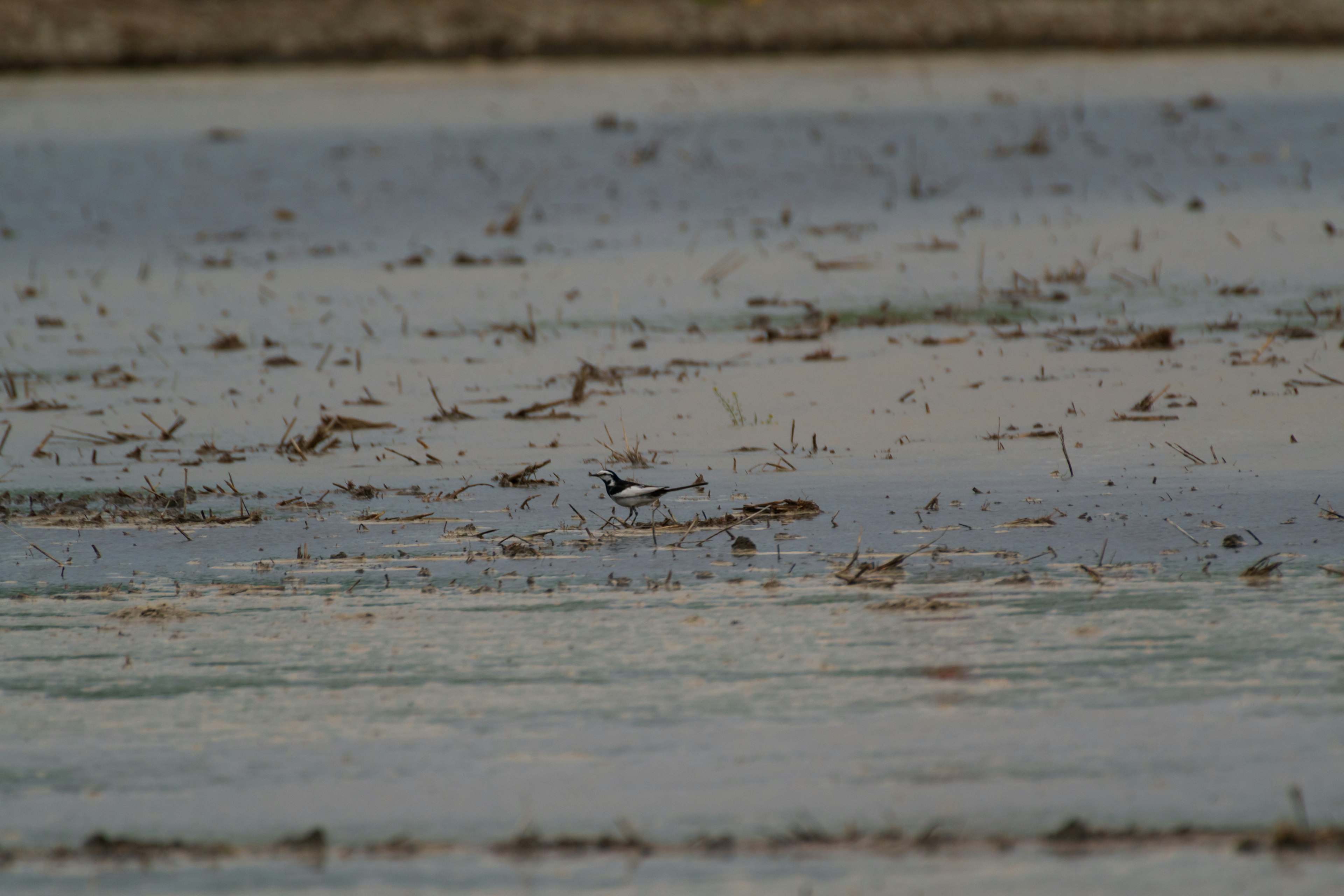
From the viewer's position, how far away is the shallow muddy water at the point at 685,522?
3.87 metres

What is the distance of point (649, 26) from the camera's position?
77.0 feet

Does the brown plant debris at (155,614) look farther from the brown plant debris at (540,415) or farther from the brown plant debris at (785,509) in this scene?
the brown plant debris at (540,415)

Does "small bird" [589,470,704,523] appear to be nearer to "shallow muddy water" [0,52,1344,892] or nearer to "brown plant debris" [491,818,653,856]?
"shallow muddy water" [0,52,1344,892]

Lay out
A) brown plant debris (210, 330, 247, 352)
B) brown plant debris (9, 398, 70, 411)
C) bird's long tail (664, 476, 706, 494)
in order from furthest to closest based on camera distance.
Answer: brown plant debris (210, 330, 247, 352) → brown plant debris (9, 398, 70, 411) → bird's long tail (664, 476, 706, 494)

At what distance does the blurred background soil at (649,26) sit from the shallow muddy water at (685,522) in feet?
23.3

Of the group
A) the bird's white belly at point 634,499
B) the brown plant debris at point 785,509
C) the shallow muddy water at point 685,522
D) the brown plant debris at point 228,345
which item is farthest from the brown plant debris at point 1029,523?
the brown plant debris at point 228,345

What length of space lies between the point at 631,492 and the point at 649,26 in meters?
18.4

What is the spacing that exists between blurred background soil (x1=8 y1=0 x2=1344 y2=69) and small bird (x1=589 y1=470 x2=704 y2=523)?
17718 millimetres

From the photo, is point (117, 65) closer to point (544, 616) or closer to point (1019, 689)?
point (544, 616)

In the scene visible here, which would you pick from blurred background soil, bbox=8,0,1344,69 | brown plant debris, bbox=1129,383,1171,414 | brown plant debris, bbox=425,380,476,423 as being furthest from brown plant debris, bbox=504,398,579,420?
blurred background soil, bbox=8,0,1344,69

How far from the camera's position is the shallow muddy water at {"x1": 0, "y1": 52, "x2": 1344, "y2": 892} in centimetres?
387

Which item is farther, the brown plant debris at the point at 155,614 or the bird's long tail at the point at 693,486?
the bird's long tail at the point at 693,486

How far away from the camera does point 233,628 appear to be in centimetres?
532

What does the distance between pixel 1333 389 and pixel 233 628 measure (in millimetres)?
5680
